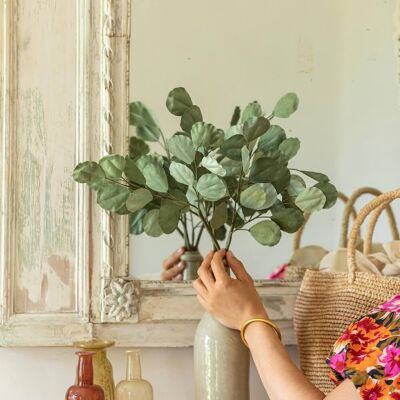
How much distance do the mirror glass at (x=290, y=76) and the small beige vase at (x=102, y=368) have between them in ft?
0.62

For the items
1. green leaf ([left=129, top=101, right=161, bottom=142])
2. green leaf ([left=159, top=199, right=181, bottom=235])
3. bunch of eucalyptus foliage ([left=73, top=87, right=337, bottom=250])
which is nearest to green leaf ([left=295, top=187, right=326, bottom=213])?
bunch of eucalyptus foliage ([left=73, top=87, right=337, bottom=250])

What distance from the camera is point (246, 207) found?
134cm

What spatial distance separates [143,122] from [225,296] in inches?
14.8

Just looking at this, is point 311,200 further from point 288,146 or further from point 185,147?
point 185,147

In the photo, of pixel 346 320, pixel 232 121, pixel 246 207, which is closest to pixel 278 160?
pixel 246 207

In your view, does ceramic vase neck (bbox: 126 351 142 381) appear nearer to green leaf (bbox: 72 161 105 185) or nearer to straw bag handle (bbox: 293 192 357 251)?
green leaf (bbox: 72 161 105 185)

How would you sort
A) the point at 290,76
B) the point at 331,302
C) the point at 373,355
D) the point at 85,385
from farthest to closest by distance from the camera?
the point at 290,76 < the point at 331,302 < the point at 85,385 < the point at 373,355

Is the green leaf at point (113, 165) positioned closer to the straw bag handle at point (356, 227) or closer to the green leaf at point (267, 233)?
the green leaf at point (267, 233)

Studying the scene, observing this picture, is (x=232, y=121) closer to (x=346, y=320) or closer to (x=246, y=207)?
(x=246, y=207)

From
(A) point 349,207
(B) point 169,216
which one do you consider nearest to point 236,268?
(B) point 169,216

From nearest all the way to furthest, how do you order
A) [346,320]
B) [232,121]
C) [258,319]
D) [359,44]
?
1. [258,319]
2. [346,320]
3. [232,121]
4. [359,44]

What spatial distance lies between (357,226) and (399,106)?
0.41 meters

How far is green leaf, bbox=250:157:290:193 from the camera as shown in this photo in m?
1.33

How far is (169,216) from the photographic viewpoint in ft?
4.34
